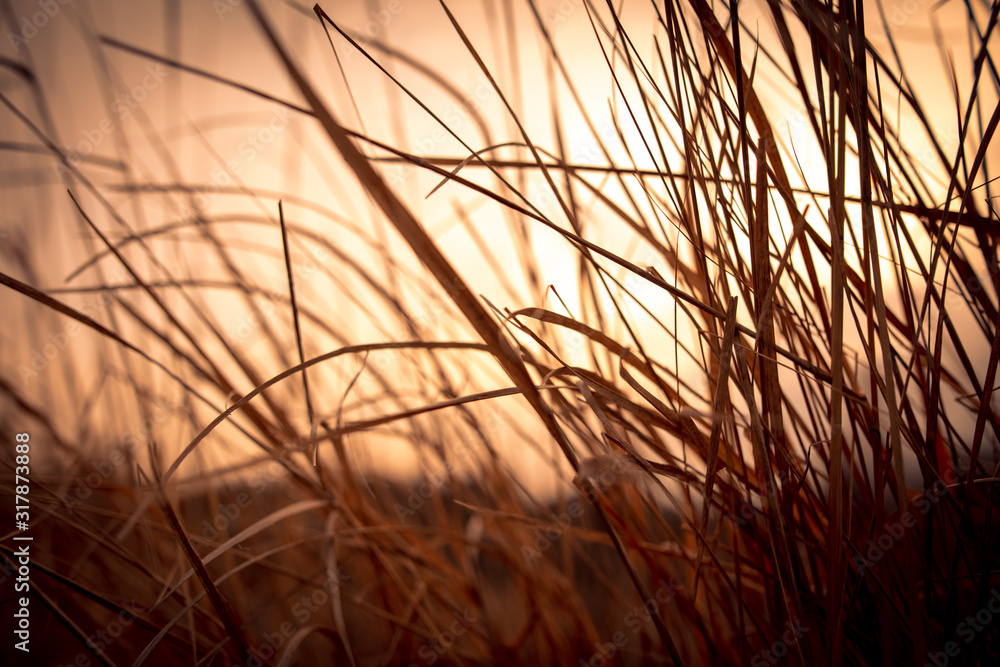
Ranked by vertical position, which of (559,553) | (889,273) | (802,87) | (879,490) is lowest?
(559,553)

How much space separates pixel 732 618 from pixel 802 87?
41cm

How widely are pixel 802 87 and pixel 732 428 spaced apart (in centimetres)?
26

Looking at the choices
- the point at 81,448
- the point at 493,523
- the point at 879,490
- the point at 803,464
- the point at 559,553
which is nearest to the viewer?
the point at 879,490

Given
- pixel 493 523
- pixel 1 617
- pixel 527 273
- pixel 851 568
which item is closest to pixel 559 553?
pixel 493 523

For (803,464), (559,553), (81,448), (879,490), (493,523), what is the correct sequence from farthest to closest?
1. (559,553)
2. (81,448)
3. (493,523)
4. (803,464)
5. (879,490)

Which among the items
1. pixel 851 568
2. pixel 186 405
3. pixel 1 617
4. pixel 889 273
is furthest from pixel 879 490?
pixel 1 617

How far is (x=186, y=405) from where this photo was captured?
0.71m

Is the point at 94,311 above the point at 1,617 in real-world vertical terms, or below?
above

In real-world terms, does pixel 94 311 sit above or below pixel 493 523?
above

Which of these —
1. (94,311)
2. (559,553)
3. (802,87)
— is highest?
(94,311)

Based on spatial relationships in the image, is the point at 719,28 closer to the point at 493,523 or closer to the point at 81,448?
the point at 493,523

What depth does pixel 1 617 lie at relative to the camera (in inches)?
28.8

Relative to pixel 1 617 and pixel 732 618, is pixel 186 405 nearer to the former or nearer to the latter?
pixel 1 617

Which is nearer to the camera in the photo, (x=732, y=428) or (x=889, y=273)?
(x=732, y=428)
